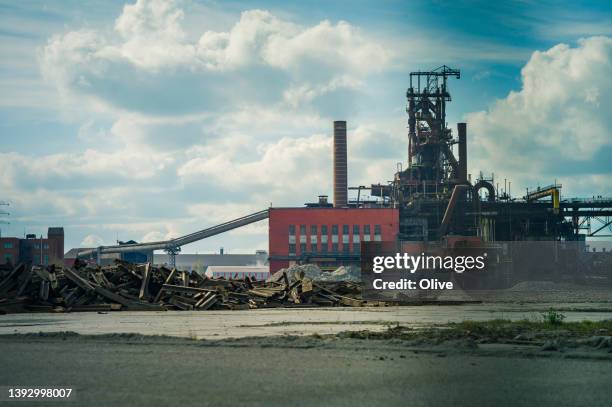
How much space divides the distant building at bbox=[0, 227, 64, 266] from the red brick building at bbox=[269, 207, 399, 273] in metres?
32.8

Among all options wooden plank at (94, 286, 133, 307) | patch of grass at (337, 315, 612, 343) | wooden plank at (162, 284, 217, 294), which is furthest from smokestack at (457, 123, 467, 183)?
patch of grass at (337, 315, 612, 343)

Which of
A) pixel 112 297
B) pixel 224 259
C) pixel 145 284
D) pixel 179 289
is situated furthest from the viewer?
pixel 224 259

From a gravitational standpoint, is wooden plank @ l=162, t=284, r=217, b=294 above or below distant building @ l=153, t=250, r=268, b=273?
below

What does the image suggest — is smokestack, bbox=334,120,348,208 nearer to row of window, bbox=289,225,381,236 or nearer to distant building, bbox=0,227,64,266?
row of window, bbox=289,225,381,236

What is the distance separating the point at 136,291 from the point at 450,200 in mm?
53202

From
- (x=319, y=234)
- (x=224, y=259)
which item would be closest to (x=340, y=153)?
(x=319, y=234)

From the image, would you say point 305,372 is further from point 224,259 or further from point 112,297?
point 224,259

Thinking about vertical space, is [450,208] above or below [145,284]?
above

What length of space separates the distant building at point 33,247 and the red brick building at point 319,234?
32.8 meters

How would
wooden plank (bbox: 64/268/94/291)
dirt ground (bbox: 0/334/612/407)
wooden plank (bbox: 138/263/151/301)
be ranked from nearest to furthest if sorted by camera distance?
dirt ground (bbox: 0/334/612/407) → wooden plank (bbox: 64/268/94/291) → wooden plank (bbox: 138/263/151/301)

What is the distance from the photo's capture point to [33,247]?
114m

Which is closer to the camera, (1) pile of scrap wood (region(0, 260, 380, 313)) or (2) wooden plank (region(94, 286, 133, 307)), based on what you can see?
(1) pile of scrap wood (region(0, 260, 380, 313))

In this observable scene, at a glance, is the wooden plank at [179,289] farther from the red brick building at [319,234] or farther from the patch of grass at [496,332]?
the red brick building at [319,234]

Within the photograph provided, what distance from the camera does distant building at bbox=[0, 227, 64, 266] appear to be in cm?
11000
